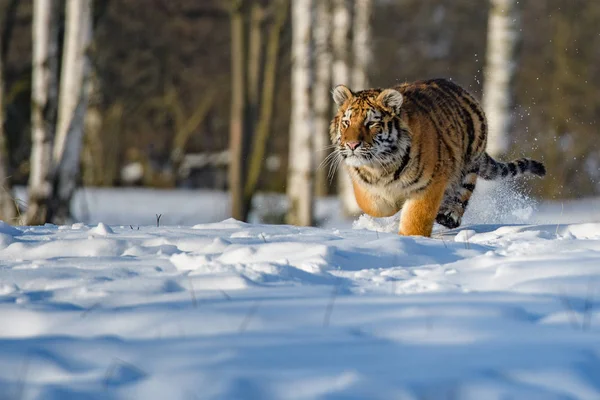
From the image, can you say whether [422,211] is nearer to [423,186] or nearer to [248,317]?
[423,186]

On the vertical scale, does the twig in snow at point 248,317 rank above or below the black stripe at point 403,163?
below

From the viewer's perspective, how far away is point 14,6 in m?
13.9

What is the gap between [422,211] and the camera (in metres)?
5.98

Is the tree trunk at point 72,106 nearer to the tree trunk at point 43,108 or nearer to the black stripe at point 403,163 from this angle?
the tree trunk at point 43,108

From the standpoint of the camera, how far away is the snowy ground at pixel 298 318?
8.83 feet

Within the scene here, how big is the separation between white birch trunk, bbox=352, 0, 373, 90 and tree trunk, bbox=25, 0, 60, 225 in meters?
7.64

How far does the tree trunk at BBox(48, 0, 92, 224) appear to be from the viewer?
10516 mm

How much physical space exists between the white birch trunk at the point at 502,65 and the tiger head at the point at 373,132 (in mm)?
6425

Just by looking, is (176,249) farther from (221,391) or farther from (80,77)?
(80,77)

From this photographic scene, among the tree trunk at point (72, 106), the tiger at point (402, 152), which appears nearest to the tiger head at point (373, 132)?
the tiger at point (402, 152)

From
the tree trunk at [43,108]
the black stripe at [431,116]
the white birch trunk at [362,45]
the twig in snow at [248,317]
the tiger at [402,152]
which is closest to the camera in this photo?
the twig in snow at [248,317]

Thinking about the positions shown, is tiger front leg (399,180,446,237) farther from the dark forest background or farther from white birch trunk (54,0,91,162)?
the dark forest background

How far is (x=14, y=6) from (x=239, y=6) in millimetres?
3577

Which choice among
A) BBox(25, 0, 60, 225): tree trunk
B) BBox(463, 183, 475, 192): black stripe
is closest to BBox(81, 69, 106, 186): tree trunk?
BBox(25, 0, 60, 225): tree trunk
